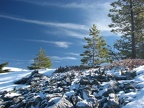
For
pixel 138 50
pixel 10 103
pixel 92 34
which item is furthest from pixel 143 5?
pixel 10 103

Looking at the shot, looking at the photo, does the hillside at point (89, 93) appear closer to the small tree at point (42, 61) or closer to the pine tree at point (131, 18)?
the pine tree at point (131, 18)

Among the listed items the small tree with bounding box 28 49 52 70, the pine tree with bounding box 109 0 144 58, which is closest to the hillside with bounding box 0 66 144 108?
the pine tree with bounding box 109 0 144 58

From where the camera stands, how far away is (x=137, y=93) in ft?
31.8

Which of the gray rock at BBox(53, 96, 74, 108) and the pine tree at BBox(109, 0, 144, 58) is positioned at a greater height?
the pine tree at BBox(109, 0, 144, 58)

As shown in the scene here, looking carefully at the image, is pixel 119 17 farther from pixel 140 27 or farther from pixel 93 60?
pixel 93 60

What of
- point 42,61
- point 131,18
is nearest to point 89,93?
point 131,18

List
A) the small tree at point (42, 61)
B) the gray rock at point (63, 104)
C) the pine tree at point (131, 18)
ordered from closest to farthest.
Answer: the gray rock at point (63, 104), the pine tree at point (131, 18), the small tree at point (42, 61)

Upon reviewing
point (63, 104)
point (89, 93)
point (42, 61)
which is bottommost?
point (63, 104)

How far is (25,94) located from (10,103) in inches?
41.8

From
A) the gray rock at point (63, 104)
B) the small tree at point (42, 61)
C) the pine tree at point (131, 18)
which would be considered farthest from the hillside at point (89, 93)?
the small tree at point (42, 61)

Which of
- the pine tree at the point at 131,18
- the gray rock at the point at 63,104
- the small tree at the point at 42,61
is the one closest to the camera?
the gray rock at the point at 63,104

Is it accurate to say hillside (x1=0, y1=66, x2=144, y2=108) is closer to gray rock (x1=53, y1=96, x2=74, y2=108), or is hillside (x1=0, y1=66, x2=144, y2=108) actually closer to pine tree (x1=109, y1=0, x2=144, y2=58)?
gray rock (x1=53, y1=96, x2=74, y2=108)

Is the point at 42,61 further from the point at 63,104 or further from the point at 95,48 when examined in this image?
the point at 63,104

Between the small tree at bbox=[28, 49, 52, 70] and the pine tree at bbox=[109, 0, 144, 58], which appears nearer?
the pine tree at bbox=[109, 0, 144, 58]
